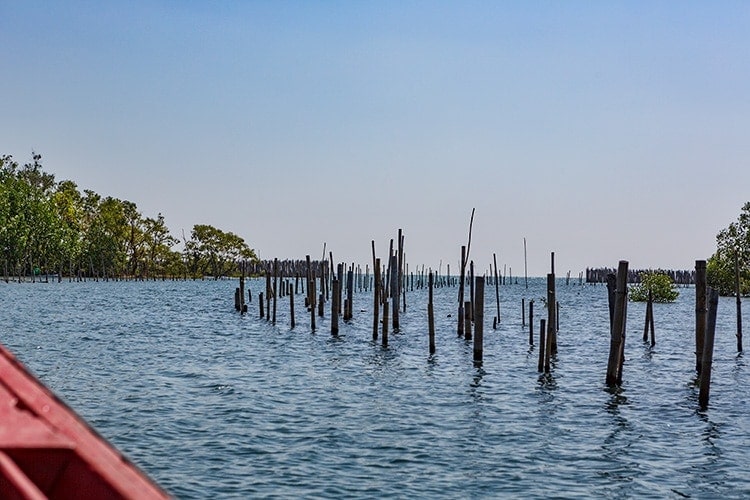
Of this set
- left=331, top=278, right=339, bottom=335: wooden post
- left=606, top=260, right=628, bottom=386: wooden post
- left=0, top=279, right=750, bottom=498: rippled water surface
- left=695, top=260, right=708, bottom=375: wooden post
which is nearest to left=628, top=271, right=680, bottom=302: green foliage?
left=0, top=279, right=750, bottom=498: rippled water surface

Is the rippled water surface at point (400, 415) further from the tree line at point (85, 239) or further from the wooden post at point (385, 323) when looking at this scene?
the tree line at point (85, 239)

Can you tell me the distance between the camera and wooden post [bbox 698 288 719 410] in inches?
583

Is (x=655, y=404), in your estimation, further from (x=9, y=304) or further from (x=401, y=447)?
(x=9, y=304)

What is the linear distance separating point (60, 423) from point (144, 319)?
4242cm

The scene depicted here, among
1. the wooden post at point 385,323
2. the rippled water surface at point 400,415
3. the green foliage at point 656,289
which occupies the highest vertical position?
the green foliage at point 656,289

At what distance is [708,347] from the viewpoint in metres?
14.9

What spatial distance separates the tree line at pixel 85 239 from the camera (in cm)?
8419

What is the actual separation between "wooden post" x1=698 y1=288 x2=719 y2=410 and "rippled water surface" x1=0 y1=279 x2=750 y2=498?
1.10ft

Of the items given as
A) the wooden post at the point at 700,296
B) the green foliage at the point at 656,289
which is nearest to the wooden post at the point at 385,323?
the wooden post at the point at 700,296

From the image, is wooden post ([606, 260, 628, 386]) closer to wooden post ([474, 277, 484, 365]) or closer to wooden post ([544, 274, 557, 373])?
wooden post ([544, 274, 557, 373])

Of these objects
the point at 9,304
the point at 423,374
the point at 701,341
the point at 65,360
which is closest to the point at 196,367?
the point at 65,360

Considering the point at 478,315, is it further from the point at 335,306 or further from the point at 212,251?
the point at 212,251

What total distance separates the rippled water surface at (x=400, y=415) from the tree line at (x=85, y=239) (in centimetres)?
5678

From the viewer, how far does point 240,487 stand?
1054cm
